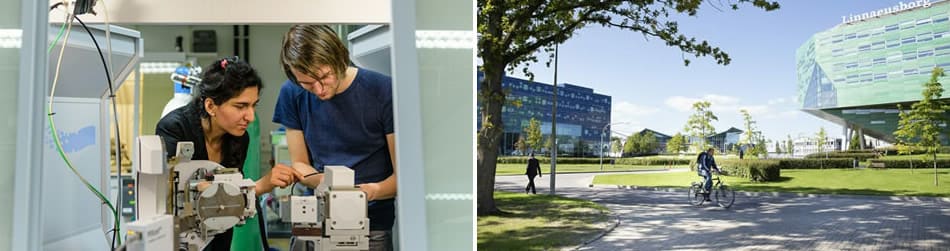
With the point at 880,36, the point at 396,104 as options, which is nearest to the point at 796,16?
the point at 880,36

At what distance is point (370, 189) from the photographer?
286 cm

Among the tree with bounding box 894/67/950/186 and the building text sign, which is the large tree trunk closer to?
the building text sign

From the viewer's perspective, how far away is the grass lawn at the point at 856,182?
138 inches

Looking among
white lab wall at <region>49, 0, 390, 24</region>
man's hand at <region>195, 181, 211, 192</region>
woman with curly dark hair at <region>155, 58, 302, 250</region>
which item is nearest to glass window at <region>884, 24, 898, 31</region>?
white lab wall at <region>49, 0, 390, 24</region>

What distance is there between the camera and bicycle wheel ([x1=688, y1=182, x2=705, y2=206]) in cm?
379

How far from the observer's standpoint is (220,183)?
265 cm

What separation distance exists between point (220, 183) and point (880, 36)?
3179 mm

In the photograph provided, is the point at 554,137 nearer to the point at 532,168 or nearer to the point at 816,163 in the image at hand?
the point at 532,168

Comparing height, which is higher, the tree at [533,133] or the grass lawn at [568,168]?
the tree at [533,133]

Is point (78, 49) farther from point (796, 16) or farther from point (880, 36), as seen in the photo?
point (880, 36)

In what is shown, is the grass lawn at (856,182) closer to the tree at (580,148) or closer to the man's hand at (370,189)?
the tree at (580,148)

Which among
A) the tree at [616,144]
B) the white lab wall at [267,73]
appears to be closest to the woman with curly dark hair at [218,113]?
the white lab wall at [267,73]

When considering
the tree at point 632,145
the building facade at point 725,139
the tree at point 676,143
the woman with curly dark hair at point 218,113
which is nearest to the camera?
the woman with curly dark hair at point 218,113

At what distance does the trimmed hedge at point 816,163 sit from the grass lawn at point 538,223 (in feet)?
3.16
